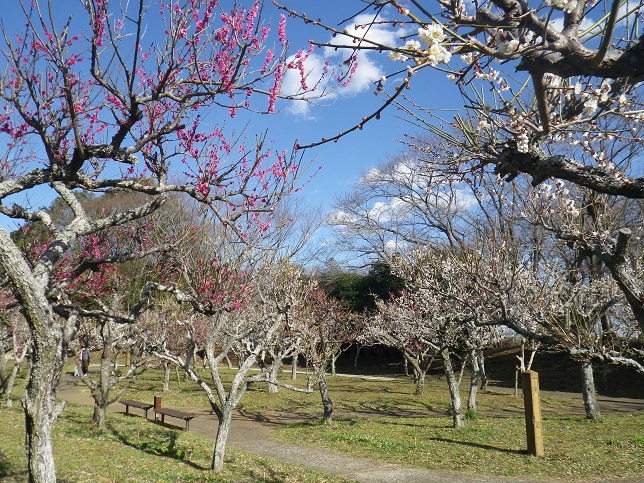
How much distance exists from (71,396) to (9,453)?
36.5 feet

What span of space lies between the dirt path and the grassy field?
0.31 m

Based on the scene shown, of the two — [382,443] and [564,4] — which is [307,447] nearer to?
[382,443]

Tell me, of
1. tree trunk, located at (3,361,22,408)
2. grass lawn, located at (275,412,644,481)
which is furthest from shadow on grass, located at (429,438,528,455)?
tree trunk, located at (3,361,22,408)

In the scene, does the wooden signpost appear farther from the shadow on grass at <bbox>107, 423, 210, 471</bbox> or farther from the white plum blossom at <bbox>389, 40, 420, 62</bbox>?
the white plum blossom at <bbox>389, 40, 420, 62</bbox>

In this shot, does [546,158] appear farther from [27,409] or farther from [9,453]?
[9,453]

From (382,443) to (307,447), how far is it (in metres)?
1.59

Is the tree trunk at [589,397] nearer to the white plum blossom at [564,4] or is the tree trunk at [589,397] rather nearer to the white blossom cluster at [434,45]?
the white plum blossom at [564,4]

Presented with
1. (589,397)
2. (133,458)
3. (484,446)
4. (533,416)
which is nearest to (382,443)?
(484,446)

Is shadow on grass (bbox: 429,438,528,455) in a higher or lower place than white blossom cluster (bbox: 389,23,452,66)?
lower

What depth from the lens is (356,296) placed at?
2966 cm

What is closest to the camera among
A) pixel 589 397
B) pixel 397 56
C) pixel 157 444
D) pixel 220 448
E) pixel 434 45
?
pixel 434 45

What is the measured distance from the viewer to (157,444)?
32.0 feet

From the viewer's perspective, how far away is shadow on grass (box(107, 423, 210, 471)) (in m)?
8.76

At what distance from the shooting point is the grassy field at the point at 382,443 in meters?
7.71
